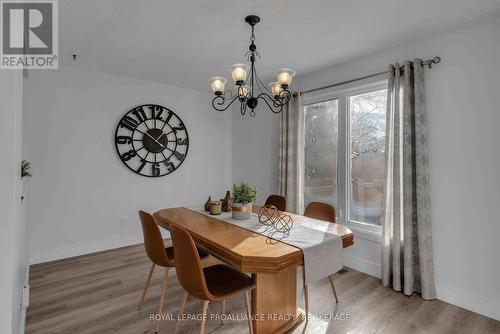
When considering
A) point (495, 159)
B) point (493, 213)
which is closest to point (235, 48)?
point (495, 159)

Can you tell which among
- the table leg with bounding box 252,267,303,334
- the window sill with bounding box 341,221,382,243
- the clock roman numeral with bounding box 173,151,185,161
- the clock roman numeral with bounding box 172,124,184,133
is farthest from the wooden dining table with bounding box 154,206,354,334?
the clock roman numeral with bounding box 172,124,184,133

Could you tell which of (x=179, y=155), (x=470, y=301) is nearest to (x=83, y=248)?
(x=179, y=155)

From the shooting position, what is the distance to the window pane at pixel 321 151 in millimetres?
3479

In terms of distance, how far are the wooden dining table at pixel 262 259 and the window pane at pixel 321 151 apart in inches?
50.2

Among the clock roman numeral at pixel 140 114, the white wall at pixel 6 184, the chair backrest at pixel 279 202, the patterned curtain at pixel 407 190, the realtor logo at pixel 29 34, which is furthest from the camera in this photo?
the clock roman numeral at pixel 140 114

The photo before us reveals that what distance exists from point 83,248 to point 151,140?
1765 mm

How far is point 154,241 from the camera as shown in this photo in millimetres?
2078

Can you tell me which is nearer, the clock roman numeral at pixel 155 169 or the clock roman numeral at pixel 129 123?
the clock roman numeral at pixel 129 123

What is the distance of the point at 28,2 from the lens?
6.55 feet

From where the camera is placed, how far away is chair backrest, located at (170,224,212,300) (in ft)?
5.07

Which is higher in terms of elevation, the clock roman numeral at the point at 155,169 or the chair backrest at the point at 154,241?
the clock roman numeral at the point at 155,169

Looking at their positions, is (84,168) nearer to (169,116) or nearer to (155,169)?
(155,169)

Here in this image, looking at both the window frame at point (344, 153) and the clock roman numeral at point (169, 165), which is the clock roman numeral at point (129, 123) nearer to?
the clock roman numeral at point (169, 165)

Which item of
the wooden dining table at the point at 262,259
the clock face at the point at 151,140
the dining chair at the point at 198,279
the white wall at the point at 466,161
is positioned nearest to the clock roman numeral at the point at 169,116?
the clock face at the point at 151,140
